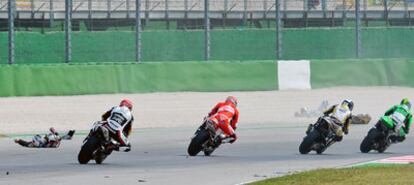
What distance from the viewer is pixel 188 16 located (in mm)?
33312

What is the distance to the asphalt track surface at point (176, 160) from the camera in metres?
16.4

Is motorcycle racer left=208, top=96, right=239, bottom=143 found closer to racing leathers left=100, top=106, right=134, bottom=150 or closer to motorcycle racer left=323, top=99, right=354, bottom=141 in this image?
motorcycle racer left=323, top=99, right=354, bottom=141

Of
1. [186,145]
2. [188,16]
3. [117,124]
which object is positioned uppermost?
[188,16]

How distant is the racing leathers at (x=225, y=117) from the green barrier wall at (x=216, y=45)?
31.5ft

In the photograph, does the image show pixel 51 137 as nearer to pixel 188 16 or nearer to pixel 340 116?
pixel 340 116

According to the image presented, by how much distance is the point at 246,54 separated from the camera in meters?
33.5

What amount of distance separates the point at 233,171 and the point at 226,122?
10.7ft

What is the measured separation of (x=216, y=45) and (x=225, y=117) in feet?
39.1

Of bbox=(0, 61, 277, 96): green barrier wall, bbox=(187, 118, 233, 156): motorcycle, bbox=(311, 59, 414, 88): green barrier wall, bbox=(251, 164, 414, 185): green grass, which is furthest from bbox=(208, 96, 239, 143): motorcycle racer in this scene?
bbox=(311, 59, 414, 88): green barrier wall

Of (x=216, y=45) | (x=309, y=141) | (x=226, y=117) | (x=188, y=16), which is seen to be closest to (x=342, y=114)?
(x=309, y=141)

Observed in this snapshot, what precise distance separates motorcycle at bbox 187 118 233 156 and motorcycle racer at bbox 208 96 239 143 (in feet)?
0.33

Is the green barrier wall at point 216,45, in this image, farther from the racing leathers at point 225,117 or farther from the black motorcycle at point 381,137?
the black motorcycle at point 381,137

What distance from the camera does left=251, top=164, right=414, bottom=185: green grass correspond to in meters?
15.6

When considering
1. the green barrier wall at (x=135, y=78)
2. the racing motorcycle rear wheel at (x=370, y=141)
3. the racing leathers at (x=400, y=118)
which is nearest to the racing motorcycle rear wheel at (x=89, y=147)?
the racing motorcycle rear wheel at (x=370, y=141)
